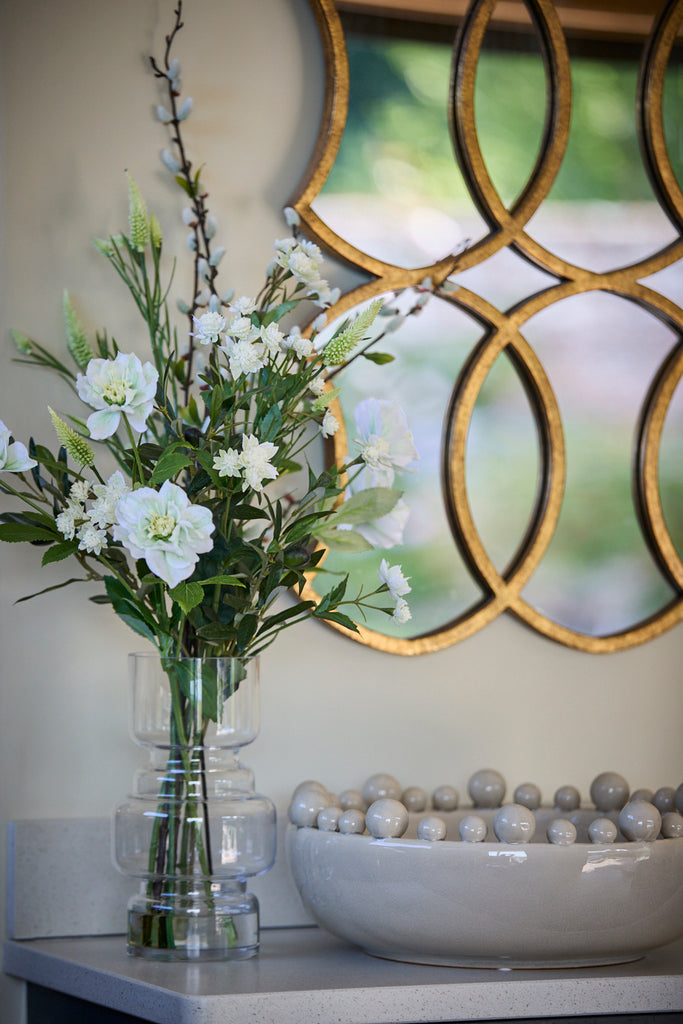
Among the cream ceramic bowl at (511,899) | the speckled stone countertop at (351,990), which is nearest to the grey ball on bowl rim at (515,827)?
the cream ceramic bowl at (511,899)

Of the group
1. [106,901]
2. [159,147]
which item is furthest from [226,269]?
[106,901]

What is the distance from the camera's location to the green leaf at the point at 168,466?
0.97 meters

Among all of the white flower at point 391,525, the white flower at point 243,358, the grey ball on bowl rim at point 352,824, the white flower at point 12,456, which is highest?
A: the white flower at point 243,358

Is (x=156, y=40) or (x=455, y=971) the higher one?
(x=156, y=40)

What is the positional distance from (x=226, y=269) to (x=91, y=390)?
0.37 m

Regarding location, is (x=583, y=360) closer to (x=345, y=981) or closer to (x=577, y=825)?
(x=577, y=825)

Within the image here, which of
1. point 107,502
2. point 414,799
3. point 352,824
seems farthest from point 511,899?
point 107,502

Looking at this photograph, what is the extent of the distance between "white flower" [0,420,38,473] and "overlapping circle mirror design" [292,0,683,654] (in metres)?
0.39

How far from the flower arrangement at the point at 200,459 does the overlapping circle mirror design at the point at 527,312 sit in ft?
0.34

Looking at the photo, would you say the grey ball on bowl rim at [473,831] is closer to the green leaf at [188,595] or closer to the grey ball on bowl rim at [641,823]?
the grey ball on bowl rim at [641,823]

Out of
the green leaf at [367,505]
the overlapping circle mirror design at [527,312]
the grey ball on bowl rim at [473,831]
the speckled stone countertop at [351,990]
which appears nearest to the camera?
the speckled stone countertop at [351,990]

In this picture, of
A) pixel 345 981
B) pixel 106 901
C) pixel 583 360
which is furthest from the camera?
pixel 583 360

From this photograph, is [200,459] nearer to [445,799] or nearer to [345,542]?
[345,542]

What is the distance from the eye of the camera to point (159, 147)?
4.25ft
